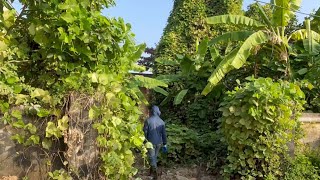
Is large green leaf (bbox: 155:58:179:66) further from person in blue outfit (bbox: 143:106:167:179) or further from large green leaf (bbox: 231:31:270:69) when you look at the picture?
person in blue outfit (bbox: 143:106:167:179)

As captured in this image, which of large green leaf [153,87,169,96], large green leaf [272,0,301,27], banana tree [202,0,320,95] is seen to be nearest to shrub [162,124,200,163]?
banana tree [202,0,320,95]

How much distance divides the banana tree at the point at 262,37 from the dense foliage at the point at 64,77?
184 inches

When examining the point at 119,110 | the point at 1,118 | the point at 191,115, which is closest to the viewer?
the point at 1,118

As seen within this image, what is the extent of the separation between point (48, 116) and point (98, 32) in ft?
3.90

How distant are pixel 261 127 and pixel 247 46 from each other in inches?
109

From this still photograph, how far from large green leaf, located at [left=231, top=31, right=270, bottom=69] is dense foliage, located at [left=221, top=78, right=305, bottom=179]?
163 centimetres

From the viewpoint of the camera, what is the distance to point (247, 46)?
9.12 m

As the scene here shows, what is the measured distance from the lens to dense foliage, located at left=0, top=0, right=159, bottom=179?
4.33 m

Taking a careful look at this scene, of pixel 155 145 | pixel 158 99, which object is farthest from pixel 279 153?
pixel 158 99

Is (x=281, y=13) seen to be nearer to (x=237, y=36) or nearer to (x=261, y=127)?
(x=237, y=36)

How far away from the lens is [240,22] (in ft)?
32.9

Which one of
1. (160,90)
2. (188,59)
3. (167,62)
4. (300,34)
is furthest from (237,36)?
(160,90)

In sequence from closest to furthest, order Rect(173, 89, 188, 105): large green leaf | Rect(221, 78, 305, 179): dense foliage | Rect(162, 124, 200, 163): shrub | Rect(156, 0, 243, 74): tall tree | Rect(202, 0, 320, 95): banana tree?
Rect(221, 78, 305, 179): dense foliage < Rect(162, 124, 200, 163): shrub < Rect(202, 0, 320, 95): banana tree < Rect(173, 89, 188, 105): large green leaf < Rect(156, 0, 243, 74): tall tree

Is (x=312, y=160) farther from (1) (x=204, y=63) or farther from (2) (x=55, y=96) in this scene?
(2) (x=55, y=96)
